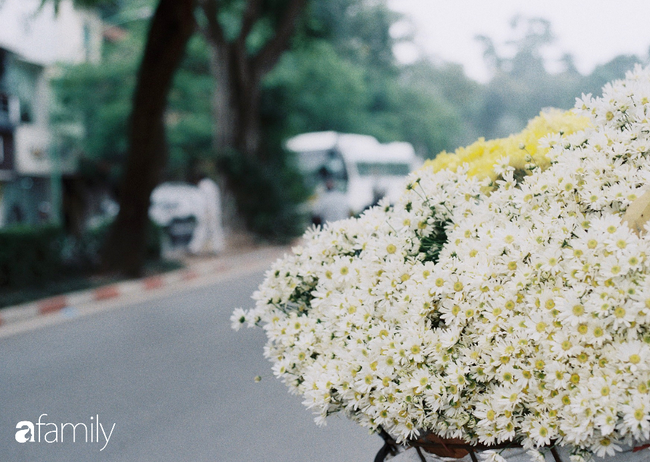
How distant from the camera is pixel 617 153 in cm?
157

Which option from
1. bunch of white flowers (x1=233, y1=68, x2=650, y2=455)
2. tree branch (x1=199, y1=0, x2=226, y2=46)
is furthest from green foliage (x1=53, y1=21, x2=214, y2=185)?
bunch of white flowers (x1=233, y1=68, x2=650, y2=455)

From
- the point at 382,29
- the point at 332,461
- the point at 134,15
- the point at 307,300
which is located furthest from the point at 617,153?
the point at 382,29

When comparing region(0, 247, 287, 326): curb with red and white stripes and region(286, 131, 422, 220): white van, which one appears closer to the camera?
region(0, 247, 287, 326): curb with red and white stripes

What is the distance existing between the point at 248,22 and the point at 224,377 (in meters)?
11.9

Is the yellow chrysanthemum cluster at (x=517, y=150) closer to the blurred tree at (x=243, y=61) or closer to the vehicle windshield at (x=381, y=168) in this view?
the blurred tree at (x=243, y=61)

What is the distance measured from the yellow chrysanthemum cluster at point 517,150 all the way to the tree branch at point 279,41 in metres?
14.1

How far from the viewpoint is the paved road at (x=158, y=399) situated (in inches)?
160

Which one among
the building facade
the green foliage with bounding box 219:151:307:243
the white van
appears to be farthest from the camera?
the white van

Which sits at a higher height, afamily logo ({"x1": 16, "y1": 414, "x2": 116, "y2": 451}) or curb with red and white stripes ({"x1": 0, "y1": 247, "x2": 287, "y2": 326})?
afamily logo ({"x1": 16, "y1": 414, "x2": 116, "y2": 451})

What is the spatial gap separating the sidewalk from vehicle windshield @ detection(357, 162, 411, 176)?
6467 millimetres

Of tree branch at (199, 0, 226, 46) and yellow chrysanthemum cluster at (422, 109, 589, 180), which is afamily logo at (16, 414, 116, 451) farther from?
tree branch at (199, 0, 226, 46)

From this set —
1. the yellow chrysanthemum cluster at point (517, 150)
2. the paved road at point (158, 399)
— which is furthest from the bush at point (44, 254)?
the yellow chrysanthemum cluster at point (517, 150)

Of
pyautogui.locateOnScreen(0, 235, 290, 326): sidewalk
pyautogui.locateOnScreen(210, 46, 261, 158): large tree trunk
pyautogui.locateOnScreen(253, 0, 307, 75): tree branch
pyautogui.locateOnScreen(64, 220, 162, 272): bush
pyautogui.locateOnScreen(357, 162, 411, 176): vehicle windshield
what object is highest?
pyautogui.locateOnScreen(253, 0, 307, 75): tree branch

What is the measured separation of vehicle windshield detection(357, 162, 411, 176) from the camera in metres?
23.2
